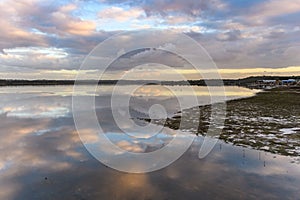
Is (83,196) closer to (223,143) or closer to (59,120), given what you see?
(223,143)

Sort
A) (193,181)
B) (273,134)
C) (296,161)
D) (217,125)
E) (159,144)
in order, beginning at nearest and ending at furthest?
(193,181) → (296,161) → (159,144) → (273,134) → (217,125)

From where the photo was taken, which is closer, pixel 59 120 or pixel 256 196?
pixel 256 196

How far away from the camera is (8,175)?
1312 cm

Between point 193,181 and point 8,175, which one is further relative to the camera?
point 8,175

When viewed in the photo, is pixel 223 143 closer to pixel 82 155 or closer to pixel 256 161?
pixel 256 161

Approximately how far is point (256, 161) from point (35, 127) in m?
20.2

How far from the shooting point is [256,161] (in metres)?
15.1

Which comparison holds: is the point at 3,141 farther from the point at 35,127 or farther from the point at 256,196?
the point at 256,196

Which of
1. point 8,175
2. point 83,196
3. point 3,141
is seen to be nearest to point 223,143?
point 83,196

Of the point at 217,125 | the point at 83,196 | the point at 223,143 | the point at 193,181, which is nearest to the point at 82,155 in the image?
the point at 83,196

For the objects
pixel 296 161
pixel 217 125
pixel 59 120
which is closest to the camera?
pixel 296 161

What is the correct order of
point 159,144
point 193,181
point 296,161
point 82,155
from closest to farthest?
point 193,181
point 296,161
point 82,155
point 159,144

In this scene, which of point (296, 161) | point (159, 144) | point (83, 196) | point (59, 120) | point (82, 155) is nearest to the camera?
point (83, 196)

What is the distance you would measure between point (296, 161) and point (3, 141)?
64.1 feet
